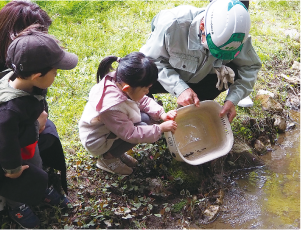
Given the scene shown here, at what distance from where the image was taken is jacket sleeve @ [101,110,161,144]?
241cm

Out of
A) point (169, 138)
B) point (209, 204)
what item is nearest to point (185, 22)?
point (169, 138)

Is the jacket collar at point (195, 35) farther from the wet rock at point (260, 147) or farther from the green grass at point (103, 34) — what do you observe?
the wet rock at point (260, 147)

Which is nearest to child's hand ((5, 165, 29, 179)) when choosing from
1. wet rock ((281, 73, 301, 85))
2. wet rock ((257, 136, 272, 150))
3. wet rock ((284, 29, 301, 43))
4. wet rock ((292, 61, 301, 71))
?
wet rock ((257, 136, 272, 150))

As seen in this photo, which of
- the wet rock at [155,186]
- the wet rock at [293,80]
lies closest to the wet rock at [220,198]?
the wet rock at [155,186]

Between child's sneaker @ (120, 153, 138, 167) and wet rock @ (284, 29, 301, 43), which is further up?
child's sneaker @ (120, 153, 138, 167)

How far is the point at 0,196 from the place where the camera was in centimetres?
217

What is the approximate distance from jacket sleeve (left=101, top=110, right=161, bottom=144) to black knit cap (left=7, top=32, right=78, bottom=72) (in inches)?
24.3

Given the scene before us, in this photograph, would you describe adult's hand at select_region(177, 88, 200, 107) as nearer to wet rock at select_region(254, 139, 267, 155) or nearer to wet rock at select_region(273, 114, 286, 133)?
wet rock at select_region(254, 139, 267, 155)

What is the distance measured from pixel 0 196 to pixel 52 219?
0.38 m

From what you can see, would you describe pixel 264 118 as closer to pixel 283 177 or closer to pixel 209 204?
pixel 283 177

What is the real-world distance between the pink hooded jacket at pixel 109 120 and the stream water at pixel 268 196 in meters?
0.85

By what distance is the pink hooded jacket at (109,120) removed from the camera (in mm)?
2371

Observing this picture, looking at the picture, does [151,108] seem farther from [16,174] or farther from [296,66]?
[296,66]

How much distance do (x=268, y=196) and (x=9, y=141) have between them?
2.04 meters
